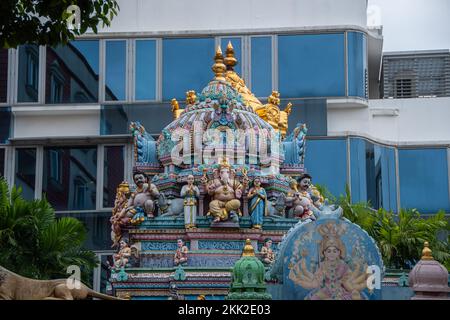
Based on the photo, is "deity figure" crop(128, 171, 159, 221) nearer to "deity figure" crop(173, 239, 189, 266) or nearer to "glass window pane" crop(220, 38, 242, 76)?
"deity figure" crop(173, 239, 189, 266)

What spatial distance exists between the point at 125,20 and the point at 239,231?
21.2 m

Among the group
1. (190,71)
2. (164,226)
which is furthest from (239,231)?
(190,71)

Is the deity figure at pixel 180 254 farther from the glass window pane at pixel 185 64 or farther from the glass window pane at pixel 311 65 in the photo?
the glass window pane at pixel 185 64

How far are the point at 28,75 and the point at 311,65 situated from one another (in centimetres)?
1127

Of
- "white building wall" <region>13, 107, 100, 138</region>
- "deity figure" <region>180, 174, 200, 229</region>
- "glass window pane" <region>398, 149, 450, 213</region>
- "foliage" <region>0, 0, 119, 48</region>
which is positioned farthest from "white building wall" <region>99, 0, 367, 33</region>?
"foliage" <region>0, 0, 119, 48</region>

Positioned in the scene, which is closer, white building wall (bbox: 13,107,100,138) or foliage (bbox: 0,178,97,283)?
foliage (bbox: 0,178,97,283)

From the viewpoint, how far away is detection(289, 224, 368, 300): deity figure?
2162 cm

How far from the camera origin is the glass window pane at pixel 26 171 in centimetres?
4488

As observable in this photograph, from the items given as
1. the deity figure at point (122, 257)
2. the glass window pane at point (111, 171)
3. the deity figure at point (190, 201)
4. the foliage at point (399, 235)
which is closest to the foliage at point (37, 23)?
the deity figure at point (122, 257)

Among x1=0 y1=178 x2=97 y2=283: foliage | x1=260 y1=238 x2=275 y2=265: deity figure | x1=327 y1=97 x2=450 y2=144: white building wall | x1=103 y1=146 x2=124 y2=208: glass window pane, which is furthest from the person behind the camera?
x1=327 y1=97 x2=450 y2=144: white building wall

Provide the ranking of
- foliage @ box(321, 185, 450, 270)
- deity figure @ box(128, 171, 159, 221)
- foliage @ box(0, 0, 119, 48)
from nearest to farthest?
foliage @ box(0, 0, 119, 48) < deity figure @ box(128, 171, 159, 221) < foliage @ box(321, 185, 450, 270)

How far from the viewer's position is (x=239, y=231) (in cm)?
2645

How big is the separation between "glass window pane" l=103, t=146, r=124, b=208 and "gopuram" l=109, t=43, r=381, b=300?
14.4 m

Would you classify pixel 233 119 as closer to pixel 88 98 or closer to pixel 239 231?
pixel 239 231
